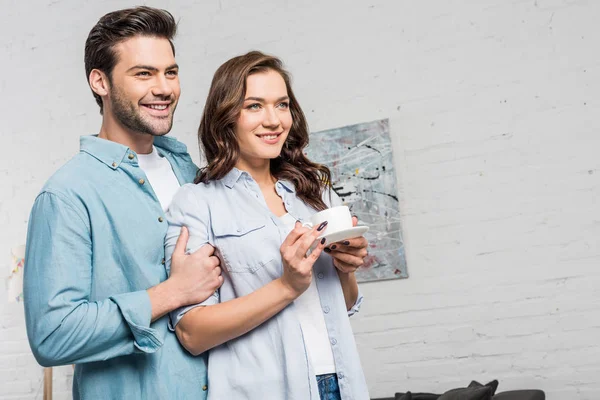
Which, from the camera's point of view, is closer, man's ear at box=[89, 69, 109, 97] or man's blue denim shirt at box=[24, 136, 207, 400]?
man's blue denim shirt at box=[24, 136, 207, 400]

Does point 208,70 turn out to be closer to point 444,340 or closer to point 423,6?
point 423,6

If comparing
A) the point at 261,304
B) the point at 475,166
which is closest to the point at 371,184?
the point at 475,166

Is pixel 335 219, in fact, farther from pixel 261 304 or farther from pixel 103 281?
pixel 103 281

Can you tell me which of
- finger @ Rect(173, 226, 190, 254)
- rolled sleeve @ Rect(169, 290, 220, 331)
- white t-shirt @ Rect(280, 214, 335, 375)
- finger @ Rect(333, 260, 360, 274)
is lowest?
white t-shirt @ Rect(280, 214, 335, 375)

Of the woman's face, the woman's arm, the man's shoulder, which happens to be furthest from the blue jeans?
the man's shoulder

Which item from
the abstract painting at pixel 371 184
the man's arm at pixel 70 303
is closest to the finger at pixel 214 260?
the man's arm at pixel 70 303

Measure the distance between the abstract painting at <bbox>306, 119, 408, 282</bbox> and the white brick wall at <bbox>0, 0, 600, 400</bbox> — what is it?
0.06 metres

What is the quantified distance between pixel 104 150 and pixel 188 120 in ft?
8.29

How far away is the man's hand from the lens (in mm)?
1504

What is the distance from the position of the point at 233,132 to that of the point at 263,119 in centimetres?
9

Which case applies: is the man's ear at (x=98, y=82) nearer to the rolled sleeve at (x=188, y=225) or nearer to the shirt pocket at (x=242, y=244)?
the rolled sleeve at (x=188, y=225)

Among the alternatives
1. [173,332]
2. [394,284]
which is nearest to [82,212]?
[173,332]

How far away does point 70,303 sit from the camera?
4.71 feet

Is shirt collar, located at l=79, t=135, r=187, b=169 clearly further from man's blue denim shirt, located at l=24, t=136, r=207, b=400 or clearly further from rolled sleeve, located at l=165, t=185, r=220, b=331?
rolled sleeve, located at l=165, t=185, r=220, b=331
